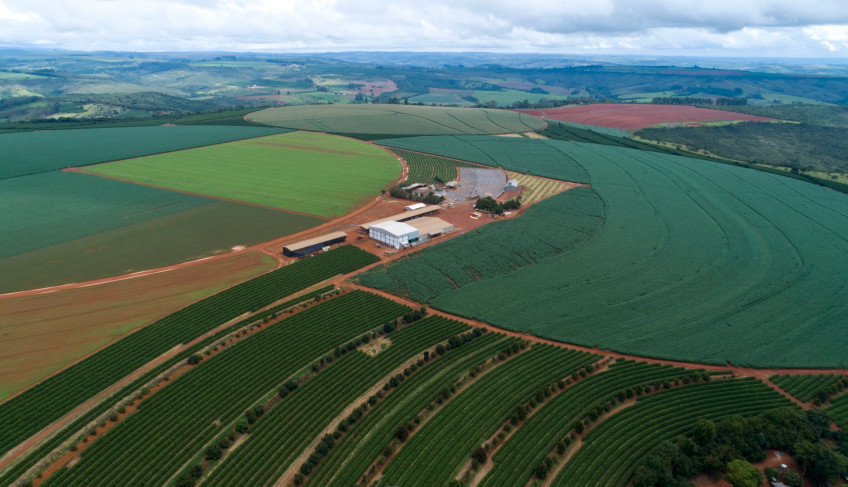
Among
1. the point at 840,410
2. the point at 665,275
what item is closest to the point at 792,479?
the point at 840,410

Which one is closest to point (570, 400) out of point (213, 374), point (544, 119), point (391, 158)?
point (213, 374)

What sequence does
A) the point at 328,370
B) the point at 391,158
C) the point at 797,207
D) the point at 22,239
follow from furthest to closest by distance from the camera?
the point at 391,158 < the point at 797,207 < the point at 22,239 < the point at 328,370

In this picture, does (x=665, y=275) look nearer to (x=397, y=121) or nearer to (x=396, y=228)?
(x=396, y=228)

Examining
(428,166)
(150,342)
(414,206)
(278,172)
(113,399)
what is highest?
(428,166)

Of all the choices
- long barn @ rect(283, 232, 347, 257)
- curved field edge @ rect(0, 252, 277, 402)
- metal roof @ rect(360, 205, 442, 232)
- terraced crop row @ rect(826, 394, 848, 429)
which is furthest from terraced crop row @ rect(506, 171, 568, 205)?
terraced crop row @ rect(826, 394, 848, 429)

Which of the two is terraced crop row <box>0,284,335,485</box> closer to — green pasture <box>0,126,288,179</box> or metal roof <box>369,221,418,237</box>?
metal roof <box>369,221,418,237</box>

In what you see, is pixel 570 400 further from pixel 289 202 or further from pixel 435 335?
pixel 289 202
